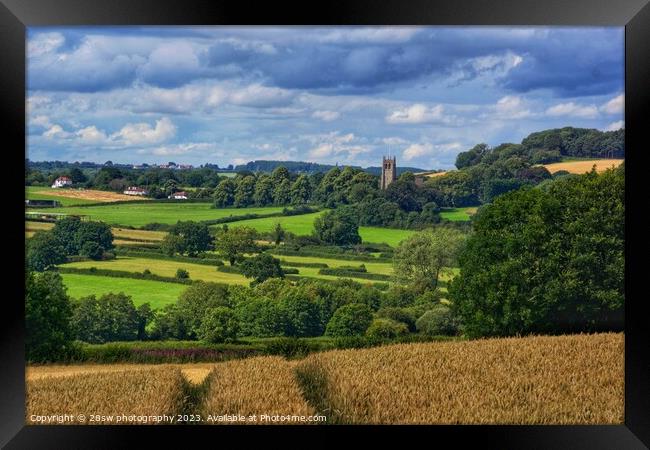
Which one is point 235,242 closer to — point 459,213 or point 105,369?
point 105,369

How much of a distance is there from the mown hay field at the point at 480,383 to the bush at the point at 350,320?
35 centimetres

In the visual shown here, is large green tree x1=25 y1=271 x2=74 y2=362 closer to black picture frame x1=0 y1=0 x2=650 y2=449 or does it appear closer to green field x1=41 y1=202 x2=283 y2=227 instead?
black picture frame x1=0 y1=0 x2=650 y2=449

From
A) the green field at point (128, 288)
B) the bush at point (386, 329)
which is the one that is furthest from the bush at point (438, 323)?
the green field at point (128, 288)

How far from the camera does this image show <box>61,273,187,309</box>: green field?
8.08 m

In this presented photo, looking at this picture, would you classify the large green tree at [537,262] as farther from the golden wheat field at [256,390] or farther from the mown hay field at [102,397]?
the mown hay field at [102,397]

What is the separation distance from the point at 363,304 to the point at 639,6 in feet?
13.7

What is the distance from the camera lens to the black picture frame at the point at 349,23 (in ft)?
21.9

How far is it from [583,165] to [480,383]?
2759 millimetres

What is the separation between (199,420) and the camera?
7.12 m

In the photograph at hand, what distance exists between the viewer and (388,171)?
8273 millimetres

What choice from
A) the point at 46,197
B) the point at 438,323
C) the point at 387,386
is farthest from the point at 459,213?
the point at 46,197

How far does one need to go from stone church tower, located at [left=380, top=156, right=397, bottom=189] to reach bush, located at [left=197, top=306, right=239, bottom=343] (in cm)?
227

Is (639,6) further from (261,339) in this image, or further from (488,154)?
(261,339)

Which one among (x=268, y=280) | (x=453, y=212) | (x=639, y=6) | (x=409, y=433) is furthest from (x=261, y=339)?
(x=639, y=6)
